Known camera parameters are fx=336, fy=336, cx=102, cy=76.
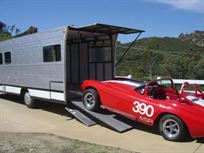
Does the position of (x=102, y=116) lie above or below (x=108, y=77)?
below

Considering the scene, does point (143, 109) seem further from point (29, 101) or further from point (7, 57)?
point (7, 57)

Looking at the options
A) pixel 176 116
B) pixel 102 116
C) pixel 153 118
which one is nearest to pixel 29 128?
pixel 102 116

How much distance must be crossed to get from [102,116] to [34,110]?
3325 mm

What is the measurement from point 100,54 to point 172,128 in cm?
497

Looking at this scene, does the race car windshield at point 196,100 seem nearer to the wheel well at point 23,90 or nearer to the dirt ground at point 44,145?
the dirt ground at point 44,145

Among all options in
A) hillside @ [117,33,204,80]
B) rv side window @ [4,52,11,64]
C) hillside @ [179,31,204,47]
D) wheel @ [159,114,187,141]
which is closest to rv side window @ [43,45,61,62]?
rv side window @ [4,52,11,64]

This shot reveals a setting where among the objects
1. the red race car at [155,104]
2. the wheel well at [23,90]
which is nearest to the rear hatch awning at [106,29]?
the red race car at [155,104]

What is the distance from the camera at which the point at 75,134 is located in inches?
321

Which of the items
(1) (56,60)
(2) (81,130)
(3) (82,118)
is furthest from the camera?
(1) (56,60)

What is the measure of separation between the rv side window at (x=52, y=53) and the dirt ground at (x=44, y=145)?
2.88 m

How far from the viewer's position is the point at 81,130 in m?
8.53

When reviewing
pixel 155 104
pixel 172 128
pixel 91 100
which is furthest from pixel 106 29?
pixel 172 128

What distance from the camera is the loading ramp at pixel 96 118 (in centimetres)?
846

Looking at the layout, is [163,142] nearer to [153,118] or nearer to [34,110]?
[153,118]
